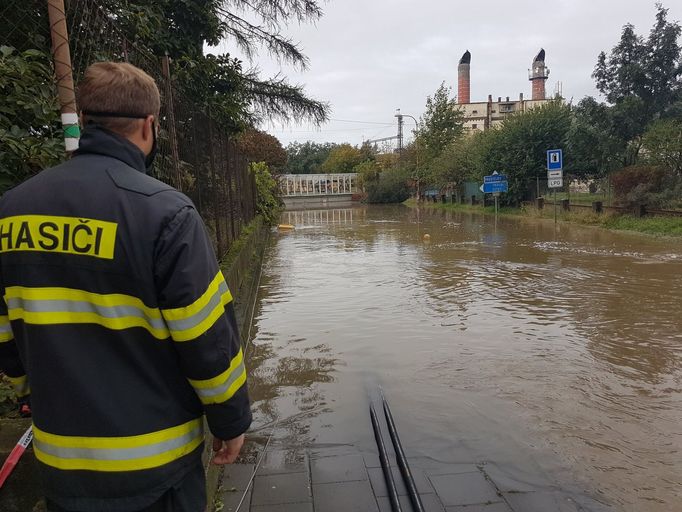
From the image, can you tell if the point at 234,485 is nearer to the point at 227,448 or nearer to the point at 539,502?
the point at 227,448

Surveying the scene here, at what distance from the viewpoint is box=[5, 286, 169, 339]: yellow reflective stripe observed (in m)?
1.38

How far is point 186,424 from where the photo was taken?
1.51 meters

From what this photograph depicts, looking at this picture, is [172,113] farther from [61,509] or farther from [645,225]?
[645,225]

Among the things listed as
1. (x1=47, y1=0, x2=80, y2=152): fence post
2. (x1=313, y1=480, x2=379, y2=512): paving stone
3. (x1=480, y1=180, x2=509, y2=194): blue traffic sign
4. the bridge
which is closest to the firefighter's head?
(x1=47, y1=0, x2=80, y2=152): fence post

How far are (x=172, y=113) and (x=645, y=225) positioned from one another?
48.2 ft

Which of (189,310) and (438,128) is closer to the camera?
(189,310)

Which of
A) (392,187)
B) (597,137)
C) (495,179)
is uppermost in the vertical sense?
(597,137)

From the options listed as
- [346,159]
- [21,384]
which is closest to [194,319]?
[21,384]

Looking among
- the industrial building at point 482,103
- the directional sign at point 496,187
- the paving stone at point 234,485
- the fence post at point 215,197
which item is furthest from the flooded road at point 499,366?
the industrial building at point 482,103

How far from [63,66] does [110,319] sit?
5.64 ft

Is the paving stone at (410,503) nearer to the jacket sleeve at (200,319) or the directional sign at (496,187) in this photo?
the jacket sleeve at (200,319)

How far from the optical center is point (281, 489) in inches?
116

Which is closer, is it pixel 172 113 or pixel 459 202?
pixel 172 113

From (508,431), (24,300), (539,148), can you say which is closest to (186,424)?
(24,300)
